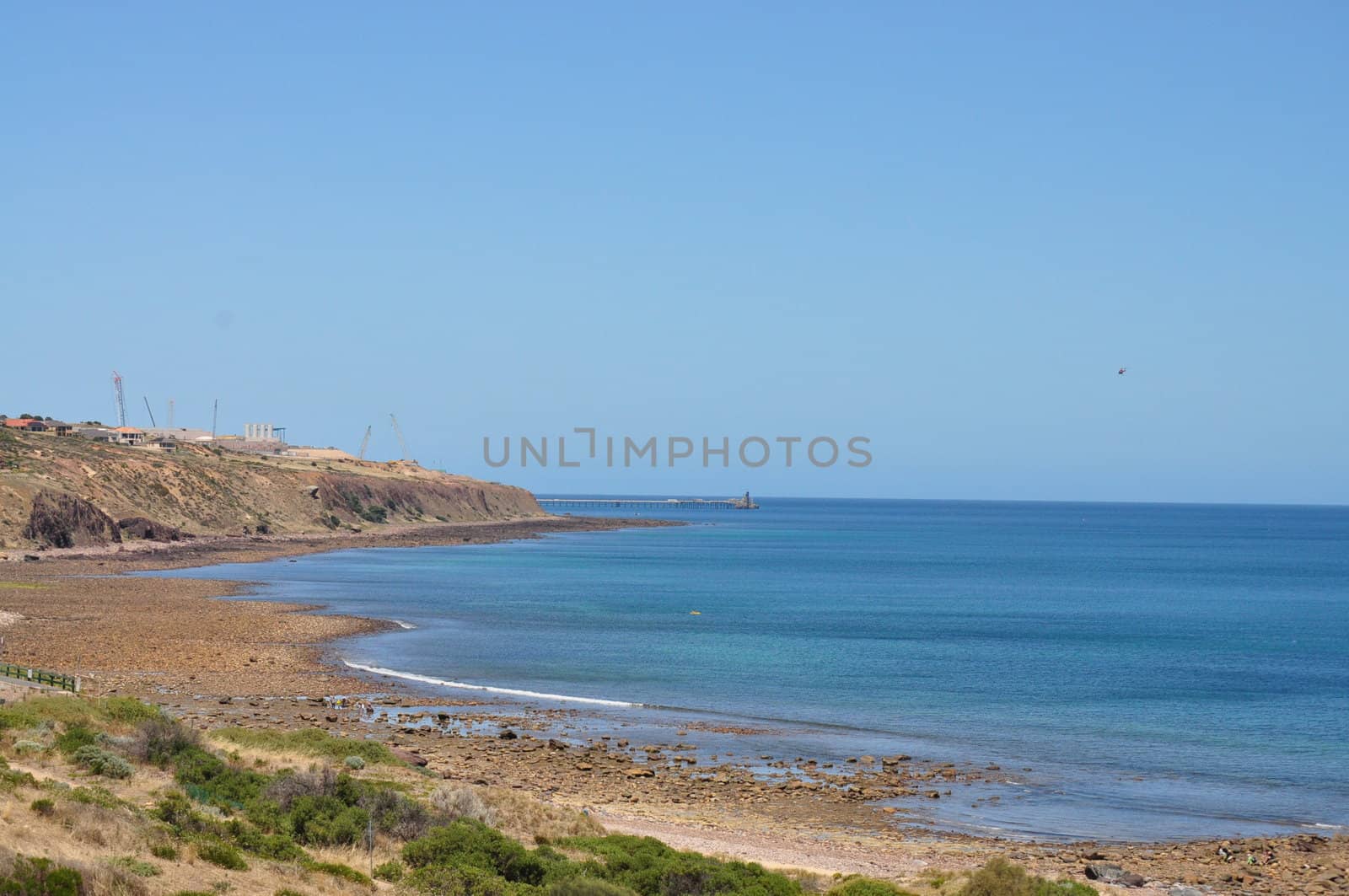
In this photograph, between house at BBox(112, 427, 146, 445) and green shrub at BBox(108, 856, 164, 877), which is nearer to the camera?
green shrub at BBox(108, 856, 164, 877)

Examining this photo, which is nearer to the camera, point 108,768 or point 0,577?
point 108,768

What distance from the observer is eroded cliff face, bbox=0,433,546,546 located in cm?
9969

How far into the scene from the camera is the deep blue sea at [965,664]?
100 ft

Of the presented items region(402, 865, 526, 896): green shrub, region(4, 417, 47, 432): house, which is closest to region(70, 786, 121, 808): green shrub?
region(402, 865, 526, 896): green shrub

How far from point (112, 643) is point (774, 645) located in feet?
95.4

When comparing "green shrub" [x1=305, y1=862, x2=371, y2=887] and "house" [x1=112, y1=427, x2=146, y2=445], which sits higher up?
"house" [x1=112, y1=427, x2=146, y2=445]

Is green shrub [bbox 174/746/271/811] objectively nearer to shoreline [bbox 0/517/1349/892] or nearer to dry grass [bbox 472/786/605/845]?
dry grass [bbox 472/786/605/845]

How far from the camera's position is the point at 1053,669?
50719 millimetres

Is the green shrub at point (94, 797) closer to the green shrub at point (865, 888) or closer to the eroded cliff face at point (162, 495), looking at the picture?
the green shrub at point (865, 888)

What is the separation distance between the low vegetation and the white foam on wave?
51.5 ft

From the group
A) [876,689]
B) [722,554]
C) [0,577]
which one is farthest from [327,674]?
[722,554]

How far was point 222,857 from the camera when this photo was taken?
15.5 meters

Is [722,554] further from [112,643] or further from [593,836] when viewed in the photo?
[593,836]

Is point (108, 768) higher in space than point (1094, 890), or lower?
higher
